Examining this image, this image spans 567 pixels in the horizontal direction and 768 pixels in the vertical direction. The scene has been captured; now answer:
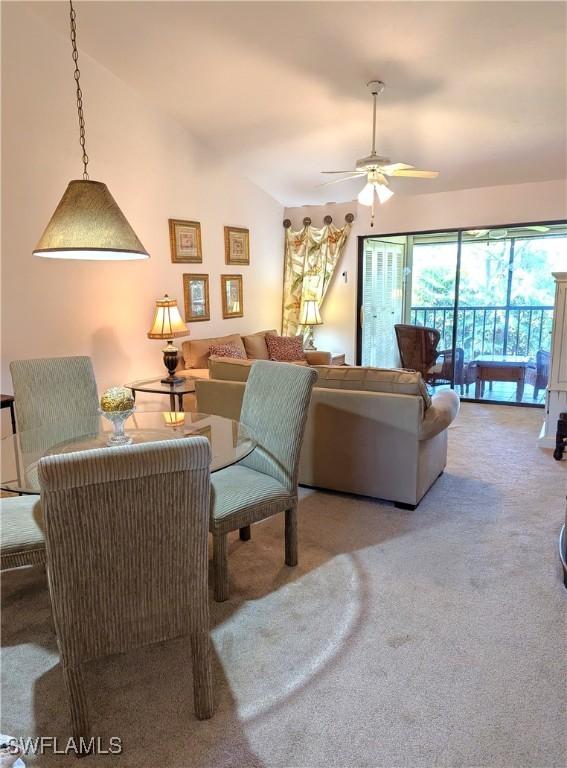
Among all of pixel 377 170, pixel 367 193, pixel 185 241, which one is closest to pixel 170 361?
pixel 185 241

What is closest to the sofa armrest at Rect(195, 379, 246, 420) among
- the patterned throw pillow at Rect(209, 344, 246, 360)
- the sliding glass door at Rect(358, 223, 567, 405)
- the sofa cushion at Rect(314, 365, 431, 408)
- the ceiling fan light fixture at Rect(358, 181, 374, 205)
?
the sofa cushion at Rect(314, 365, 431, 408)

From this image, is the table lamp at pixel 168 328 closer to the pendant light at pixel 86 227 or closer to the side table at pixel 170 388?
the side table at pixel 170 388

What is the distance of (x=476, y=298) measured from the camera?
5.98m

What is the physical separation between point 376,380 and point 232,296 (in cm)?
319

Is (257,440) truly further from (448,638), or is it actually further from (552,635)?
(552,635)

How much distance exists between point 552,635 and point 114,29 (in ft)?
14.4

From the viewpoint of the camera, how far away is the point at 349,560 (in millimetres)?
2549

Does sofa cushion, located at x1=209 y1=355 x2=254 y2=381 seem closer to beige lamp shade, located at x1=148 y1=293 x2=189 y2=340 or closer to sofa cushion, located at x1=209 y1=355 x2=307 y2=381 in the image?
sofa cushion, located at x1=209 y1=355 x2=307 y2=381

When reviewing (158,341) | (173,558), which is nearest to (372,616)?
(173,558)

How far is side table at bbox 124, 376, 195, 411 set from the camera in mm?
4379

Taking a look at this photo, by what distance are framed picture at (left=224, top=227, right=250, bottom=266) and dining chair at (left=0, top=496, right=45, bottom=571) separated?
4.16 meters

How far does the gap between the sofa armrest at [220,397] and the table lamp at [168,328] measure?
1.03 metres

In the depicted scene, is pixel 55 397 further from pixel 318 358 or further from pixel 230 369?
pixel 318 358

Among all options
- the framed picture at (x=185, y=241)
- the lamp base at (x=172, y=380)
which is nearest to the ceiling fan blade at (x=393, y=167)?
the framed picture at (x=185, y=241)
